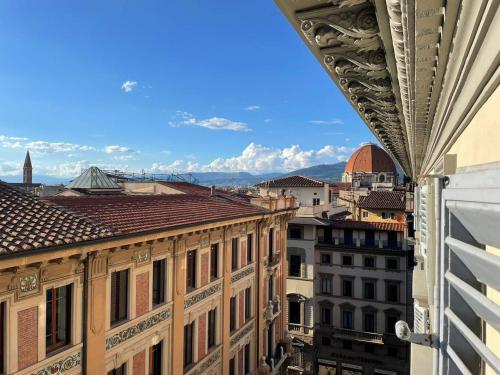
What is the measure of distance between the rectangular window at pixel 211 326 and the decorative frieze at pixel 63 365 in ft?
23.9

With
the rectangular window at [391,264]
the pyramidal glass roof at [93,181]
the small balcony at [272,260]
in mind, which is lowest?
the rectangular window at [391,264]

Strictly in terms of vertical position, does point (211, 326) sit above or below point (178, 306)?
below

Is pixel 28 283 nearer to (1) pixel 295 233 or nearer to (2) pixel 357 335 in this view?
(1) pixel 295 233

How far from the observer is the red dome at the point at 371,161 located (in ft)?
301

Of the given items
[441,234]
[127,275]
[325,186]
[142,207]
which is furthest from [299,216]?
[441,234]

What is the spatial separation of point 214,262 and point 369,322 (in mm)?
23178

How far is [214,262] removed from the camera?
1692 centimetres

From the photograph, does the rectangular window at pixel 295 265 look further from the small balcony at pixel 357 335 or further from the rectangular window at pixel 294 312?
the small balcony at pixel 357 335

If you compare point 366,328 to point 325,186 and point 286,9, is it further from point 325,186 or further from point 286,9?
point 286,9

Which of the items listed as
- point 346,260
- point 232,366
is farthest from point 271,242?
point 346,260

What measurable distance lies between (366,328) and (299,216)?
38.3 feet

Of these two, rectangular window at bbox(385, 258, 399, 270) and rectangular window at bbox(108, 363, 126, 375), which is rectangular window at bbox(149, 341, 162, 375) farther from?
rectangular window at bbox(385, 258, 399, 270)

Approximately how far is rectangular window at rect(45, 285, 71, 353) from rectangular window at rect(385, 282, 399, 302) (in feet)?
98.6

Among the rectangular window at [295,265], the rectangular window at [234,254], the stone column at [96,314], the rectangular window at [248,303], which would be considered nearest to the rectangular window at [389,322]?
the rectangular window at [295,265]
